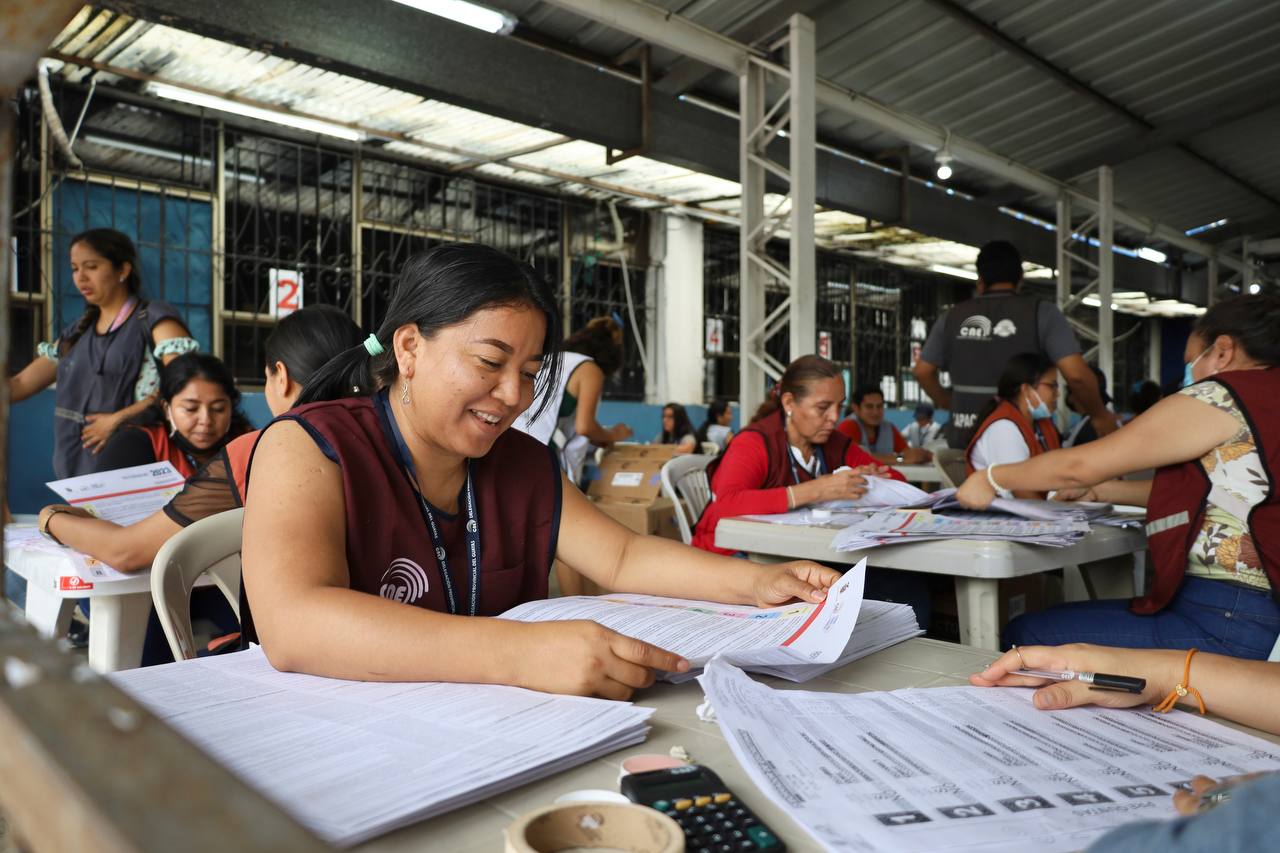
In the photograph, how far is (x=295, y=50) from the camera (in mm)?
4203

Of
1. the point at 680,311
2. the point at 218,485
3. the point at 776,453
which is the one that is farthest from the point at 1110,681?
the point at 680,311

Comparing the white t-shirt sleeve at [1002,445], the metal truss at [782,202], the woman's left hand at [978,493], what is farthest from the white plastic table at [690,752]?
the metal truss at [782,202]

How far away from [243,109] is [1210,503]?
5.88 m

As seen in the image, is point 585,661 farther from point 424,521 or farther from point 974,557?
point 974,557

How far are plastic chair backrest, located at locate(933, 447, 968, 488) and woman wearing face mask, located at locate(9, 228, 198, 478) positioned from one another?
2807 millimetres

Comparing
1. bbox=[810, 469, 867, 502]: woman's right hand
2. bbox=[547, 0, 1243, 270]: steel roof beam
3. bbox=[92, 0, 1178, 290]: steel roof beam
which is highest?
bbox=[547, 0, 1243, 270]: steel roof beam

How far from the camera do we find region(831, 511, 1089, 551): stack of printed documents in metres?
1.81

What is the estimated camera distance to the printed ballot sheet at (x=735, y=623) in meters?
0.98

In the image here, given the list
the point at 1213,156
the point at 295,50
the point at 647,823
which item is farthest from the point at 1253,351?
the point at 1213,156

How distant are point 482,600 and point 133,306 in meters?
A: 2.50

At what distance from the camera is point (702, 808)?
24.1 inches

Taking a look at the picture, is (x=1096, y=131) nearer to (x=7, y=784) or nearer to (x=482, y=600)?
(x=482, y=600)

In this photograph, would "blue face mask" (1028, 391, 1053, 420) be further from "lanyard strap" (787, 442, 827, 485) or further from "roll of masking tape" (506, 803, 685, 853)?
"roll of masking tape" (506, 803, 685, 853)

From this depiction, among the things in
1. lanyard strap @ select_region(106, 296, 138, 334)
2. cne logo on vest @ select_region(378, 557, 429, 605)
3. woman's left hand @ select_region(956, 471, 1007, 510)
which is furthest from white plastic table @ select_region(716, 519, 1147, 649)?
lanyard strap @ select_region(106, 296, 138, 334)
